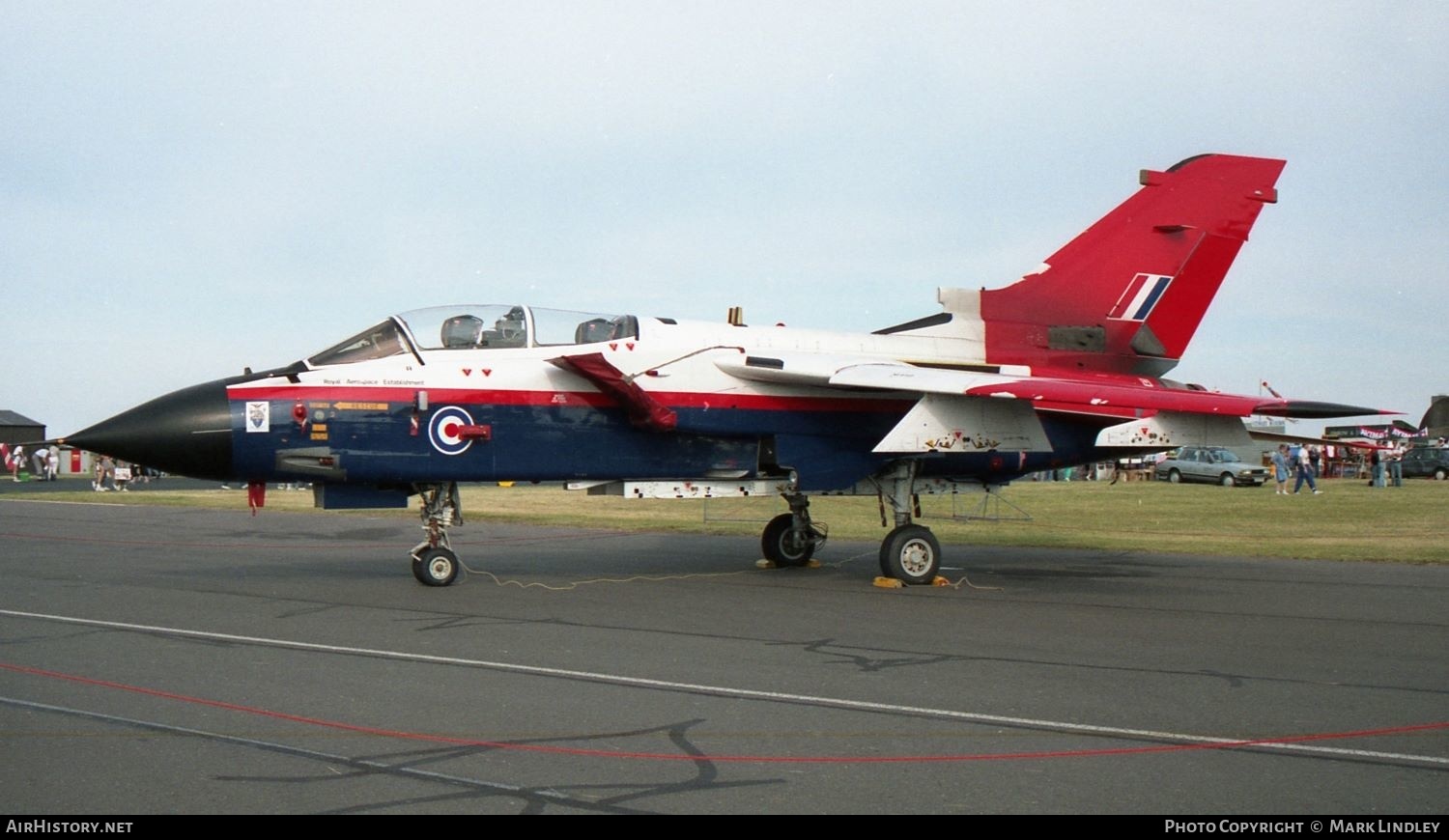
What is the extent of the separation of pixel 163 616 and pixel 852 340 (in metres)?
8.63

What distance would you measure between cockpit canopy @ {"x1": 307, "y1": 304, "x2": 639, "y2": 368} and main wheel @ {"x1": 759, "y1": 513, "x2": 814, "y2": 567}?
13.4 ft

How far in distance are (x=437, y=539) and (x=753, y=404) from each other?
13.2ft

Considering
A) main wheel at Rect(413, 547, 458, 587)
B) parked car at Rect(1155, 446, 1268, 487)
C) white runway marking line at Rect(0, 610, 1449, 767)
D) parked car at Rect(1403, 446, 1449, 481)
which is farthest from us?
parked car at Rect(1403, 446, 1449, 481)

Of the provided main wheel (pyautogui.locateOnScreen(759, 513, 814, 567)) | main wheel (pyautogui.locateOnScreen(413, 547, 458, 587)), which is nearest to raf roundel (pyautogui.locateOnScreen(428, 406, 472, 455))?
main wheel (pyautogui.locateOnScreen(413, 547, 458, 587))

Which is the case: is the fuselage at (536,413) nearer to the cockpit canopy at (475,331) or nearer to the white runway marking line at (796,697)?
the cockpit canopy at (475,331)

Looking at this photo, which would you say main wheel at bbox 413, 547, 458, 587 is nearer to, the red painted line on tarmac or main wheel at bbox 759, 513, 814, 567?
main wheel at bbox 759, 513, 814, 567

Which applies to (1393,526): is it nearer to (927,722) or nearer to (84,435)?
(927,722)

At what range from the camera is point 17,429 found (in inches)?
3071

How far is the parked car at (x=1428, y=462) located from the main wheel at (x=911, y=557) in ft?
164

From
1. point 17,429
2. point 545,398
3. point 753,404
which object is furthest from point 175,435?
point 17,429

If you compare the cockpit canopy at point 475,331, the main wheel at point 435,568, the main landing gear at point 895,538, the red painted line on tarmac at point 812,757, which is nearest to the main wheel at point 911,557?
the main landing gear at point 895,538

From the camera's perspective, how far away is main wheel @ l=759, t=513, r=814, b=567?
16.5 meters

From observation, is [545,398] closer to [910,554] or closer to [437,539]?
[437,539]

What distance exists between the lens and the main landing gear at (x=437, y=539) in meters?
13.3
